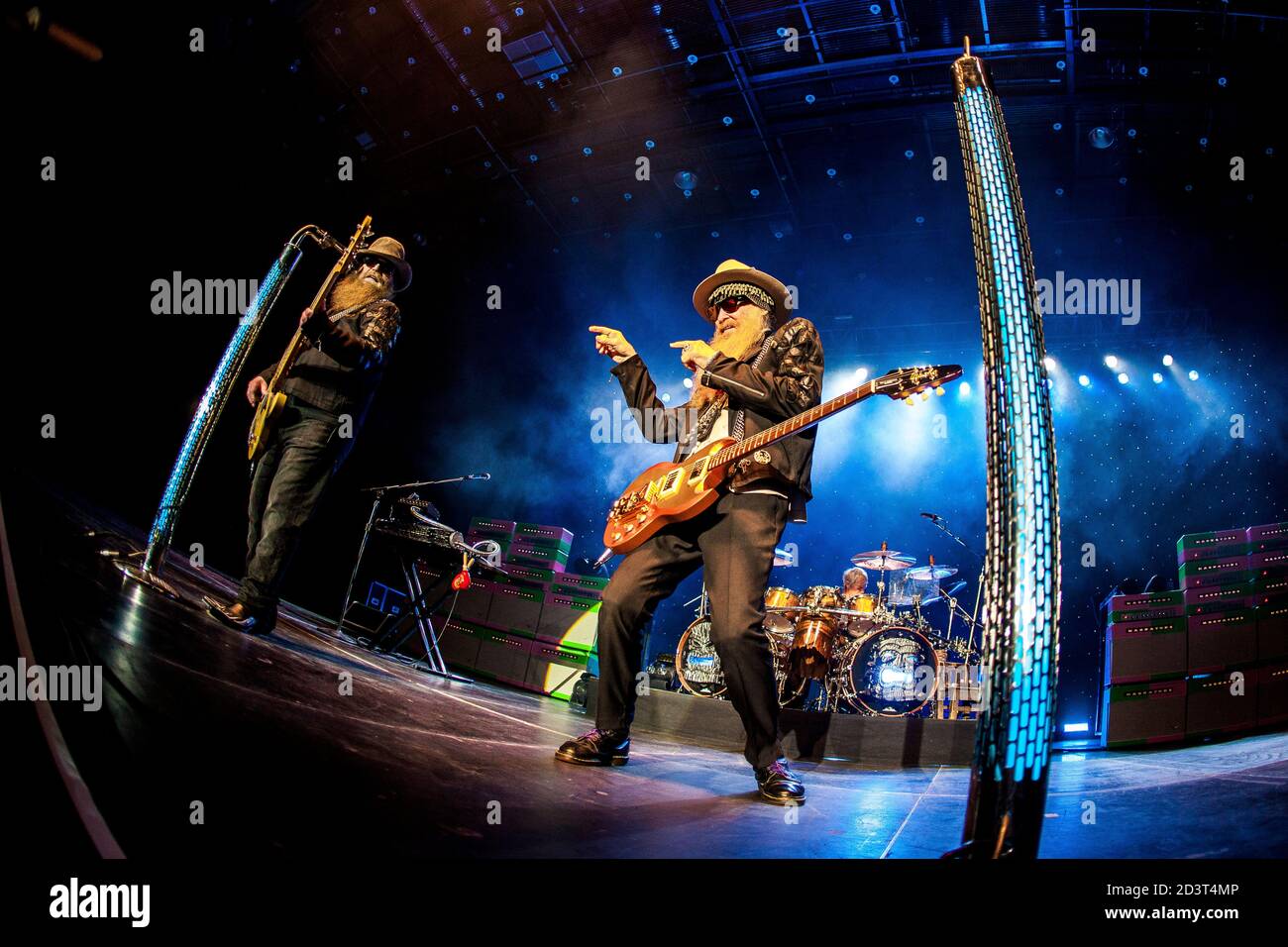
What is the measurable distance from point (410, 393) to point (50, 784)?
341 inches

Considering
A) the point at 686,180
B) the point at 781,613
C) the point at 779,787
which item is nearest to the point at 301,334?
the point at 779,787

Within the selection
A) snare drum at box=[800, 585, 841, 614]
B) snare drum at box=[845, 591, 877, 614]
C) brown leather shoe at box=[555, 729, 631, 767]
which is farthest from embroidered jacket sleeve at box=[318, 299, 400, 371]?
snare drum at box=[845, 591, 877, 614]

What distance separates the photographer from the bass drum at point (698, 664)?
7602mm

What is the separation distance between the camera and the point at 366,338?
3.90 metres

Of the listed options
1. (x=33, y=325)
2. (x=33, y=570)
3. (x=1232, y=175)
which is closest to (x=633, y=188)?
(x=33, y=325)

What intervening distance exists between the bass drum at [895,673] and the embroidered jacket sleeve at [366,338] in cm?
572

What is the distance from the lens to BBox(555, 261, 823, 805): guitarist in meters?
2.62

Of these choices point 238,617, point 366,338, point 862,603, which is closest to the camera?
point 238,617

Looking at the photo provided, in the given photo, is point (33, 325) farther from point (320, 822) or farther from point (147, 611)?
point (320, 822)

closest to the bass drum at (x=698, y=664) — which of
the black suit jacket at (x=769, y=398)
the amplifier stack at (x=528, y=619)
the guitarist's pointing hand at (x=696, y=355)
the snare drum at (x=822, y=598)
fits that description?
the amplifier stack at (x=528, y=619)

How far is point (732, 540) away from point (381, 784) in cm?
161

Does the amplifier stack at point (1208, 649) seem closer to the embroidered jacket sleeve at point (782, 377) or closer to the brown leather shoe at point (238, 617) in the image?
the embroidered jacket sleeve at point (782, 377)

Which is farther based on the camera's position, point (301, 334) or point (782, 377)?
point (301, 334)

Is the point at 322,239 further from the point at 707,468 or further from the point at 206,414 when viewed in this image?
the point at 707,468
